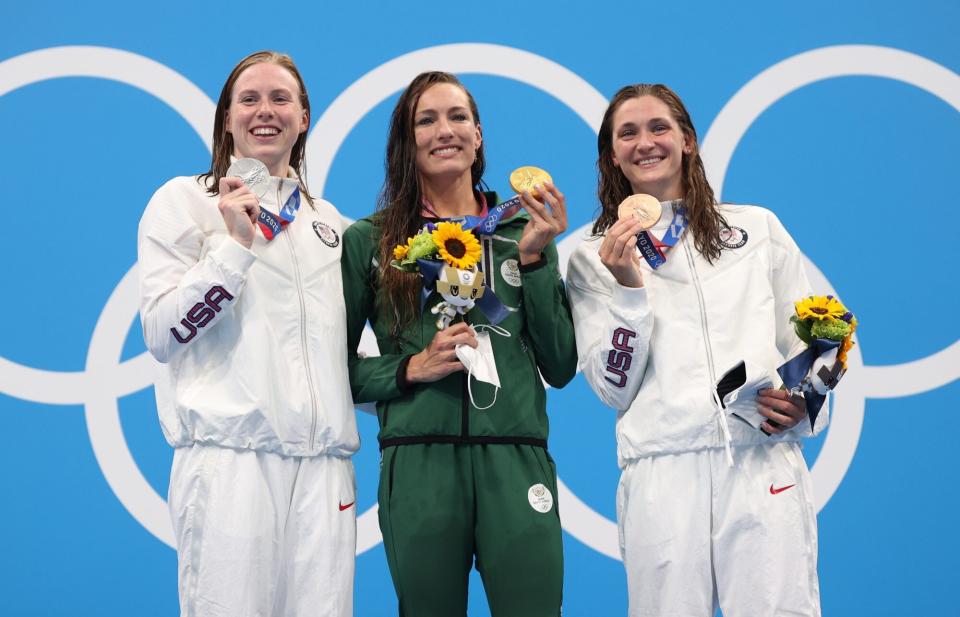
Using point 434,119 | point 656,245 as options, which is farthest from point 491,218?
point 656,245

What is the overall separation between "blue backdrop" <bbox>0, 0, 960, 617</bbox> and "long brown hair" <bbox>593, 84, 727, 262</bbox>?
47.7 inches

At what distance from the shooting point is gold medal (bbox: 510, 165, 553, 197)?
298 centimetres

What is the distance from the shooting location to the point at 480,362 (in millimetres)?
2852

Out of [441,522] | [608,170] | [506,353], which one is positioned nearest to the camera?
[441,522]

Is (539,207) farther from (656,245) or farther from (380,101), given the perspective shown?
(380,101)

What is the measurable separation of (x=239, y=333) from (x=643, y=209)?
1185 mm

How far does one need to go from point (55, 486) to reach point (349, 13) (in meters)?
2.47

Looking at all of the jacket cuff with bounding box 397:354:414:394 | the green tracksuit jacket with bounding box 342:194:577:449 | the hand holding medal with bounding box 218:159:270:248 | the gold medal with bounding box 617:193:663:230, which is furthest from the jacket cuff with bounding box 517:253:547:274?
the hand holding medal with bounding box 218:159:270:248

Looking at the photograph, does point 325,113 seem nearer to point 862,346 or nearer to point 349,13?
point 349,13

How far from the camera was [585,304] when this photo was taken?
3176mm

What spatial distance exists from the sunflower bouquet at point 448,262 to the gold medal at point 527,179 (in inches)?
8.1

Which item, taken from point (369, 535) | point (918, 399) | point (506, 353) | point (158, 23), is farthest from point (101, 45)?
point (918, 399)

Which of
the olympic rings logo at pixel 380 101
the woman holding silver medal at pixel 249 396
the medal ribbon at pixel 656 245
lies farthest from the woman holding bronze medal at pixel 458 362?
the olympic rings logo at pixel 380 101

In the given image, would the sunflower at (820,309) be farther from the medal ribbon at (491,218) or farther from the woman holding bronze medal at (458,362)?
the medal ribbon at (491,218)
